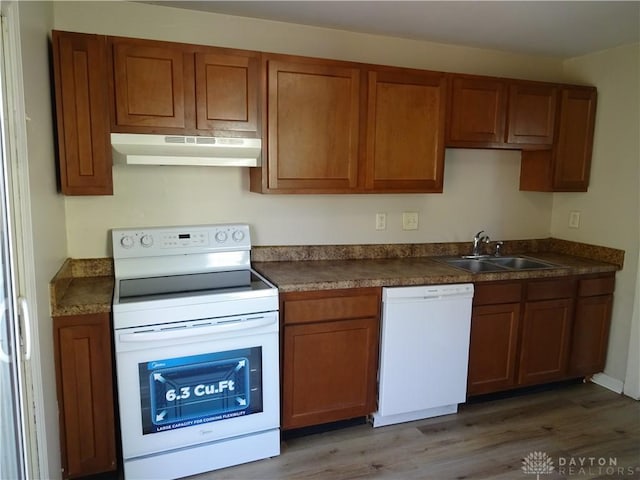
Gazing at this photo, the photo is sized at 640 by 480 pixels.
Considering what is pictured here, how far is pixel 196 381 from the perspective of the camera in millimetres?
2168

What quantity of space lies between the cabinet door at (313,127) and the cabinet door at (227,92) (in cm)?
10

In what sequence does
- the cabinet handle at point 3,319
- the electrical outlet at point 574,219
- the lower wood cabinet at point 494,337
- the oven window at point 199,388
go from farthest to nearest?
the electrical outlet at point 574,219 < the lower wood cabinet at point 494,337 < the oven window at point 199,388 < the cabinet handle at point 3,319

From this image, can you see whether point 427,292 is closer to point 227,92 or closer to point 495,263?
point 495,263

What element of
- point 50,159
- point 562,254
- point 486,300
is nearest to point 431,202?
point 486,300

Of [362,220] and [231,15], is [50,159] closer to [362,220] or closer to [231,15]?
[231,15]

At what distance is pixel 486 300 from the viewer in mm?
2797

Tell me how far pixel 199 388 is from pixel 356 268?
1.13 m

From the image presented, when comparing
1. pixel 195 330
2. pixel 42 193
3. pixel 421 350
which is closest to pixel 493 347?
pixel 421 350

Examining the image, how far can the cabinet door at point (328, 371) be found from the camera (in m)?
2.42

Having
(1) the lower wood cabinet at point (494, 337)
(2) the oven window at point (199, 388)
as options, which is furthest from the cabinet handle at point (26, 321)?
(1) the lower wood cabinet at point (494, 337)

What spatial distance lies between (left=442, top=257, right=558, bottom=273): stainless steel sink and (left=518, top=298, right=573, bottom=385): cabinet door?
285 mm

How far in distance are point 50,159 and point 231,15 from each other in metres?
1.30

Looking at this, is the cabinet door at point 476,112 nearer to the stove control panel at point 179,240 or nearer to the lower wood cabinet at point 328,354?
the lower wood cabinet at point 328,354

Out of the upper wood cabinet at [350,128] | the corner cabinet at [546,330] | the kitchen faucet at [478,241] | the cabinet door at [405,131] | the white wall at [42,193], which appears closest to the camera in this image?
the white wall at [42,193]
